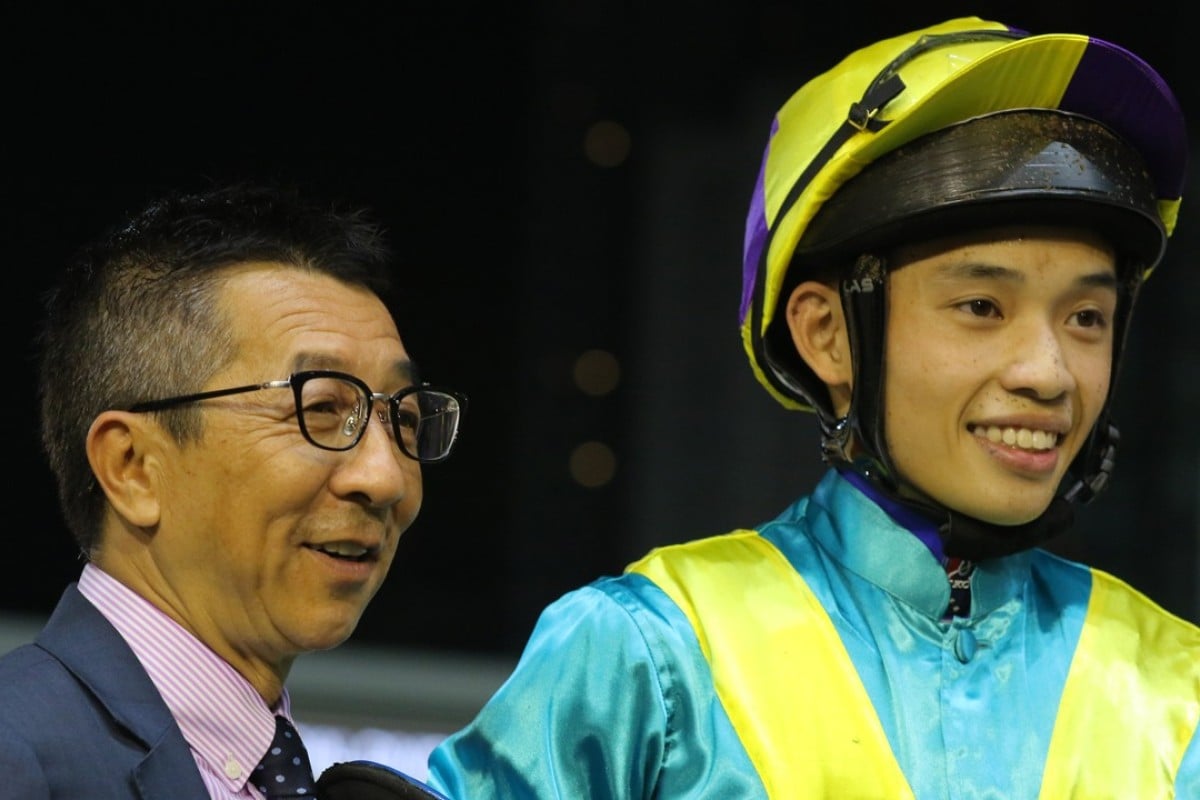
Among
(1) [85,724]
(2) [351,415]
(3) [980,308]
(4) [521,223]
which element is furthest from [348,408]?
(4) [521,223]

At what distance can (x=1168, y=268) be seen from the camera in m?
4.35

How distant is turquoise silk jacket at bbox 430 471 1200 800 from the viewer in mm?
2207

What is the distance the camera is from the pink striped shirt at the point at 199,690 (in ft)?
6.43

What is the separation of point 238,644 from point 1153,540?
9.15 ft

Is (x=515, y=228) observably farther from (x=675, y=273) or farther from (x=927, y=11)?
(x=927, y=11)

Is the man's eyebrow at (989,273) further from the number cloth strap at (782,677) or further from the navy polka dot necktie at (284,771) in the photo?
the navy polka dot necktie at (284,771)

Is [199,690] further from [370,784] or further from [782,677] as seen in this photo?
[782,677]

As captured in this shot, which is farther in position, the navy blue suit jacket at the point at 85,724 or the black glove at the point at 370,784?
the black glove at the point at 370,784

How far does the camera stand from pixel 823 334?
2.46 m

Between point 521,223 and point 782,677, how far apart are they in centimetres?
242

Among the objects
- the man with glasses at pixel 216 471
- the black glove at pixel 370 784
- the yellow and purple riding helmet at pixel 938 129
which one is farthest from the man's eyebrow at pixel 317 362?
the yellow and purple riding helmet at pixel 938 129

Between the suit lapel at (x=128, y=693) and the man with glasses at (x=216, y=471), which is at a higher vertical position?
the man with glasses at (x=216, y=471)

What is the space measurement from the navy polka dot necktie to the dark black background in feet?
7.81

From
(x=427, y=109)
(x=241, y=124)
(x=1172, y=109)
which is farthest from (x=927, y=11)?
(x=1172, y=109)
